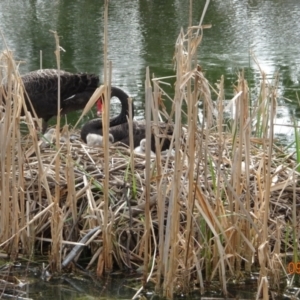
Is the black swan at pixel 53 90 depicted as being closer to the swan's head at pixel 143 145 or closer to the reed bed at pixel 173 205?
the swan's head at pixel 143 145

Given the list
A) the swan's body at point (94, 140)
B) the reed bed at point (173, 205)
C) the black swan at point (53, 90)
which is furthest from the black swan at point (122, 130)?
the reed bed at point (173, 205)

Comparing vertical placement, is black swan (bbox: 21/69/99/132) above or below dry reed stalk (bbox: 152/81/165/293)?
above

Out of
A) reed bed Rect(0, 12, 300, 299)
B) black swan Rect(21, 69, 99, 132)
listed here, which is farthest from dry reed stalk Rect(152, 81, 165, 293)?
black swan Rect(21, 69, 99, 132)

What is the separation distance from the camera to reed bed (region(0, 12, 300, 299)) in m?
3.18

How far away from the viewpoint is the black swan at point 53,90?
18.6 ft

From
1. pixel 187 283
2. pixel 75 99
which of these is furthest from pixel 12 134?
pixel 75 99

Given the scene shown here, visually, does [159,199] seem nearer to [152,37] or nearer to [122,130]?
[122,130]

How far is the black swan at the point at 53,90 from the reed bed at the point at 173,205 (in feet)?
4.88

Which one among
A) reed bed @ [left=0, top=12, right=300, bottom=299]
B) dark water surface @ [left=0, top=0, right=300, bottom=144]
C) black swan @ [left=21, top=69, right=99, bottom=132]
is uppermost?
dark water surface @ [left=0, top=0, right=300, bottom=144]

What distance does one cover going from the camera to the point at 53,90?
18.8 feet

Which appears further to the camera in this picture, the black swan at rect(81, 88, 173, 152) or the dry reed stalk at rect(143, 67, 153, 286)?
the black swan at rect(81, 88, 173, 152)

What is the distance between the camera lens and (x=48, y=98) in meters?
5.72

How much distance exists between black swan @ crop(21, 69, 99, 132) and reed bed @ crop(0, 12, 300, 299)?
4.88 ft

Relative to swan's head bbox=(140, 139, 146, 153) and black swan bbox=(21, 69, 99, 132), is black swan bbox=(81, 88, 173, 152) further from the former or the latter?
black swan bbox=(21, 69, 99, 132)
